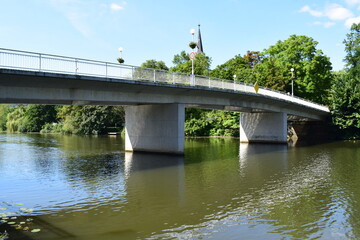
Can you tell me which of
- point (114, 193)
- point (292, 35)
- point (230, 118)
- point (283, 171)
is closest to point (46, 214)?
point (114, 193)

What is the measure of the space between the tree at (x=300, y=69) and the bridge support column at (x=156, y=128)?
30205 millimetres

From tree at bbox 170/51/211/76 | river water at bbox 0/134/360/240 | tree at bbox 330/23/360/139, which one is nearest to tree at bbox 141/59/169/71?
tree at bbox 170/51/211/76

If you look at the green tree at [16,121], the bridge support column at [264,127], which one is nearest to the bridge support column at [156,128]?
the bridge support column at [264,127]

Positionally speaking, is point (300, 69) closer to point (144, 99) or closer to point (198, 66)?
point (198, 66)

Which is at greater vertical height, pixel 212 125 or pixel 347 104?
pixel 347 104

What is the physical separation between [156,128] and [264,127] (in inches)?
756

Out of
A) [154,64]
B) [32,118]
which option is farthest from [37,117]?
[154,64]

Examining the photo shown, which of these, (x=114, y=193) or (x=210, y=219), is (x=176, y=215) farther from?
(x=114, y=193)

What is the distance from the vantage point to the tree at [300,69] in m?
53.2

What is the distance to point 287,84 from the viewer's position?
52.7 m

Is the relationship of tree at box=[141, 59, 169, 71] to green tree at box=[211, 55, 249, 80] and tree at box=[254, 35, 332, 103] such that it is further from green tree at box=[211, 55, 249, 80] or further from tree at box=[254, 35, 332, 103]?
tree at box=[254, 35, 332, 103]

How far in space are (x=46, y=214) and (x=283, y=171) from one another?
12.9 m

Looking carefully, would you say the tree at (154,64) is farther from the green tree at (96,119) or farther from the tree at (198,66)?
the green tree at (96,119)

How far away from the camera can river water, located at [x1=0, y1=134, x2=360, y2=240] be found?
29.2ft
